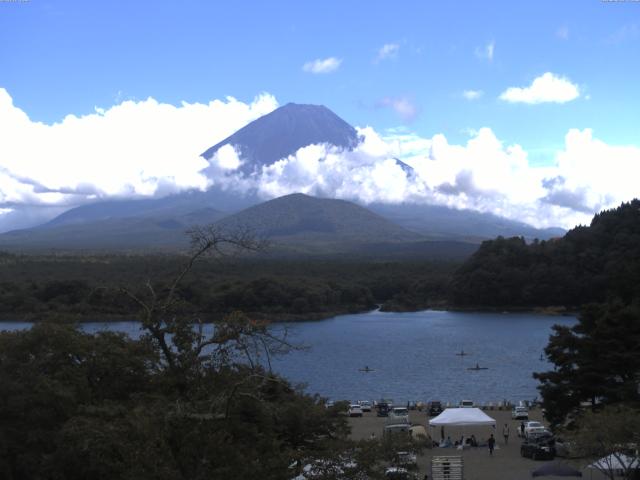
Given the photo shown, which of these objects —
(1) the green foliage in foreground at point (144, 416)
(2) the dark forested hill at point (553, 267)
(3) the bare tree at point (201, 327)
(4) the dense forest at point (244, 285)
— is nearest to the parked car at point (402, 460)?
(1) the green foliage in foreground at point (144, 416)

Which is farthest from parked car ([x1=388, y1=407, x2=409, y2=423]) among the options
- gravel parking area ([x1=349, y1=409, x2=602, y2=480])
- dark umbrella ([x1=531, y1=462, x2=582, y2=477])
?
dark umbrella ([x1=531, y1=462, x2=582, y2=477])

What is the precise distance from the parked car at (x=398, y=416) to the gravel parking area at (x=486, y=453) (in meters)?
0.22

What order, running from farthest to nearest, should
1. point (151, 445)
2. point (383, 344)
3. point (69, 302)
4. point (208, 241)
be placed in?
point (69, 302) < point (383, 344) < point (208, 241) < point (151, 445)

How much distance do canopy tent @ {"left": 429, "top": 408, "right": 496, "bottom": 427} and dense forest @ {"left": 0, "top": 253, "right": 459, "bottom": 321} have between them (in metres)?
24.6

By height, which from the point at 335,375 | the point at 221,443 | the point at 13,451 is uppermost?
the point at 221,443

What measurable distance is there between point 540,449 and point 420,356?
A: 71.0 feet

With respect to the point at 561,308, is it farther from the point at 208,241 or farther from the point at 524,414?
the point at 208,241

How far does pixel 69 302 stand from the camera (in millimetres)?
46156

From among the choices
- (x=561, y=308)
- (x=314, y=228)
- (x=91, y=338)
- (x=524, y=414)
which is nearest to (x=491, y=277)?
(x=561, y=308)

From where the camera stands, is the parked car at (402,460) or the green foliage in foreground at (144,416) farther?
the parked car at (402,460)

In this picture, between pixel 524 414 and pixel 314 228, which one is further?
pixel 314 228

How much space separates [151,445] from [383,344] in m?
33.7

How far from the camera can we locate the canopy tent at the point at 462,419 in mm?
14055

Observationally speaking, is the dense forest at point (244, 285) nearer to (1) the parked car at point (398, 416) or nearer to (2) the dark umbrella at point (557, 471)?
(1) the parked car at point (398, 416)
